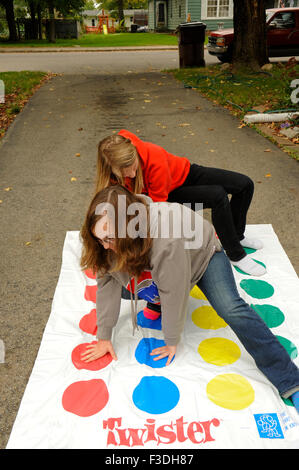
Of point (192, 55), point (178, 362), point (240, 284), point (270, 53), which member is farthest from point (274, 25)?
point (178, 362)

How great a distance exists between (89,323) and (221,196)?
4.09ft

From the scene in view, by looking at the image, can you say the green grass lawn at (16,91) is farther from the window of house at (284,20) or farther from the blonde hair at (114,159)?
the window of house at (284,20)

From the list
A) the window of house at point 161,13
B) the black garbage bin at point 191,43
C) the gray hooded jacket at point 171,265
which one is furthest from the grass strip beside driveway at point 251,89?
the window of house at point 161,13

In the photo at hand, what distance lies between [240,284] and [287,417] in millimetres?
1077

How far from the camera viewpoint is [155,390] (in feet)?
6.37

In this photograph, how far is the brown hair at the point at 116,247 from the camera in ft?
5.08

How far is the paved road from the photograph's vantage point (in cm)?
252

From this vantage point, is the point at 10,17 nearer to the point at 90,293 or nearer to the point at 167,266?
the point at 90,293

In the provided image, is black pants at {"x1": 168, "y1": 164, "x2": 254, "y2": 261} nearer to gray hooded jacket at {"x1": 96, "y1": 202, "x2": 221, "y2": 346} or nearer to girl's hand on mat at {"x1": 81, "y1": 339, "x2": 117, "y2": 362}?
gray hooded jacket at {"x1": 96, "y1": 202, "x2": 221, "y2": 346}

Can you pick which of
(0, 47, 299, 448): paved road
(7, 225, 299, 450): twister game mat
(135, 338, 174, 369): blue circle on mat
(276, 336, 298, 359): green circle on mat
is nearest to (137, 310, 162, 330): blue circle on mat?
(7, 225, 299, 450): twister game mat

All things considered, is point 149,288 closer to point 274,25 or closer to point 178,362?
point 178,362

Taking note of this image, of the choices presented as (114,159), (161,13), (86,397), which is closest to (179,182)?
(114,159)

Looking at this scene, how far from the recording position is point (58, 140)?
6031 millimetres

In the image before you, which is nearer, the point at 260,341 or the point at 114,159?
the point at 260,341
